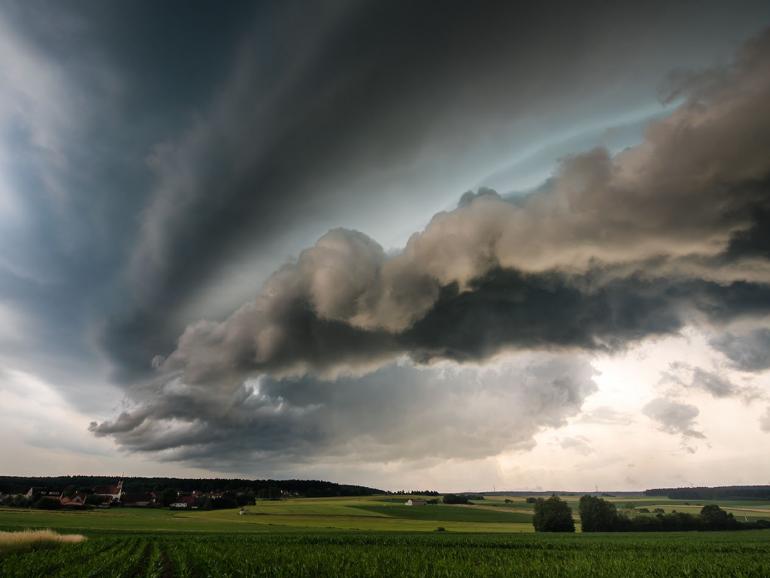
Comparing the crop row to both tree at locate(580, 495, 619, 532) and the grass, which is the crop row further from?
tree at locate(580, 495, 619, 532)

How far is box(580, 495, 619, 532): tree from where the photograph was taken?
310 ft

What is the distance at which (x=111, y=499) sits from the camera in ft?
568

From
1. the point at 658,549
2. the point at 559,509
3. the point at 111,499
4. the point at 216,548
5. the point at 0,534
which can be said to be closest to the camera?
the point at 0,534

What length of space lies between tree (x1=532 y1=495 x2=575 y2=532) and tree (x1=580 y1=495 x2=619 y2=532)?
4467 millimetres

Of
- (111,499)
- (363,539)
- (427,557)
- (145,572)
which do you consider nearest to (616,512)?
(363,539)

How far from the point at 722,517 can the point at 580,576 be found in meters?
100

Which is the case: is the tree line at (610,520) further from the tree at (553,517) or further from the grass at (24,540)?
the grass at (24,540)

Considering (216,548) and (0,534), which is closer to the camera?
(0,534)

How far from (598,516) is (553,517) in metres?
10.0

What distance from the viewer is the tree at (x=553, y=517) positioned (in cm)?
9319

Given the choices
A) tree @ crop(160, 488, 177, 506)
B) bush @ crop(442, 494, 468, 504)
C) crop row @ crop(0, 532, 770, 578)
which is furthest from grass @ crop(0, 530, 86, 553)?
bush @ crop(442, 494, 468, 504)

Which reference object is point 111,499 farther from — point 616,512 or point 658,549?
point 658,549

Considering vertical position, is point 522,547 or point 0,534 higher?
point 0,534

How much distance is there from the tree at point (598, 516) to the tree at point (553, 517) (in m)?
4.47
